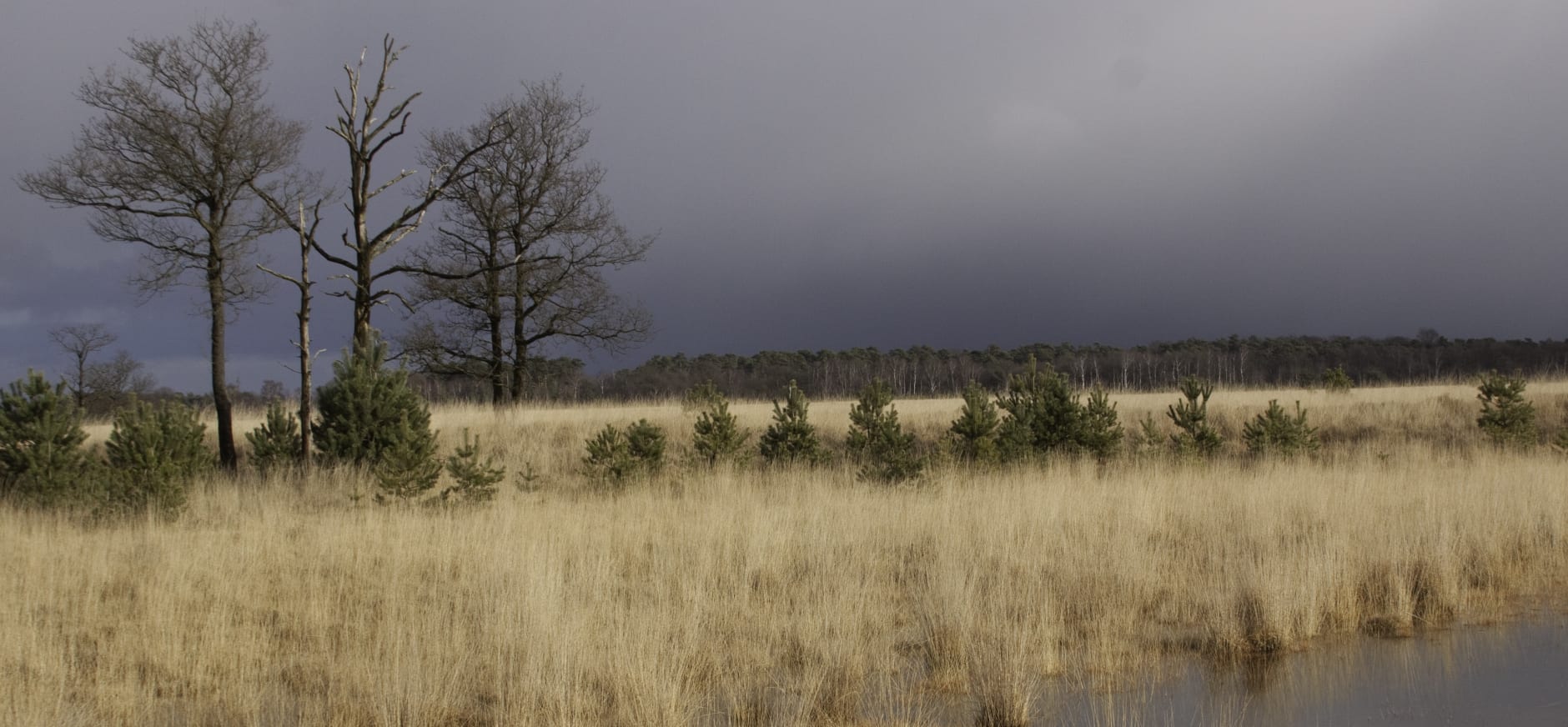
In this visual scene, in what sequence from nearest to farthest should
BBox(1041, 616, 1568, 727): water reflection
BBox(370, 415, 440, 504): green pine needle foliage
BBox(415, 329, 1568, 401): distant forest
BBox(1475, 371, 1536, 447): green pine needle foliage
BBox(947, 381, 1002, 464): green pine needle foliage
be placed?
BBox(1041, 616, 1568, 727): water reflection < BBox(370, 415, 440, 504): green pine needle foliage < BBox(947, 381, 1002, 464): green pine needle foliage < BBox(1475, 371, 1536, 447): green pine needle foliage < BBox(415, 329, 1568, 401): distant forest

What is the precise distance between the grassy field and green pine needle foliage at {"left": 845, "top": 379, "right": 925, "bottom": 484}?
2.80ft

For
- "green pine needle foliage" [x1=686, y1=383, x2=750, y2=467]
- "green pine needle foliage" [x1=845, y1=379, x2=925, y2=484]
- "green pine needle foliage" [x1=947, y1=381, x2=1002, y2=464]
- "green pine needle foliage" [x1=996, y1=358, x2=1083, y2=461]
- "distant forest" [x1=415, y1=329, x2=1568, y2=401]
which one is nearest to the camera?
"green pine needle foliage" [x1=845, y1=379, x2=925, y2=484]

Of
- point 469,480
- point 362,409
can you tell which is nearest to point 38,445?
point 362,409

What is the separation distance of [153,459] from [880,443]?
1061 centimetres

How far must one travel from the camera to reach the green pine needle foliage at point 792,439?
15.9 metres

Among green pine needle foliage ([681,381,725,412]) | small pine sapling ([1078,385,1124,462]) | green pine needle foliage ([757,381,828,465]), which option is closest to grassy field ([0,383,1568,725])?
green pine needle foliage ([757,381,828,465])

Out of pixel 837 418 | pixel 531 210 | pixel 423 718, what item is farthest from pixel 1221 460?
pixel 531 210

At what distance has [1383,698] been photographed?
5816 millimetres

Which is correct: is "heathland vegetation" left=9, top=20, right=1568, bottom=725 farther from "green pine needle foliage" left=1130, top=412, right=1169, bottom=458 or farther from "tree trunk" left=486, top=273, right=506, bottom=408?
"tree trunk" left=486, top=273, right=506, bottom=408

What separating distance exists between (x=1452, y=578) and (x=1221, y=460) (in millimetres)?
8933

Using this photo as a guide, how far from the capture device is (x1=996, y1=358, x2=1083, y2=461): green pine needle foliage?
1630 centimetres

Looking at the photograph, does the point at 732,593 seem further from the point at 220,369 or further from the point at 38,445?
the point at 220,369

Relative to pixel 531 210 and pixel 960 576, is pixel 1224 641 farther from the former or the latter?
pixel 531 210

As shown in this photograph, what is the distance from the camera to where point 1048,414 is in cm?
1670
